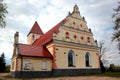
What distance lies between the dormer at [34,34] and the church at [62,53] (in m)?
16.0

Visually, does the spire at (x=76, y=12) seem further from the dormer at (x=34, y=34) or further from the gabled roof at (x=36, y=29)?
the gabled roof at (x=36, y=29)

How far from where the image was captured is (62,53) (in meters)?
29.9

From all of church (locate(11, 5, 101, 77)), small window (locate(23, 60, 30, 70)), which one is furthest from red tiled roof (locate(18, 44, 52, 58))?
small window (locate(23, 60, 30, 70))

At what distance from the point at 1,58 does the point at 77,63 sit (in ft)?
90.3

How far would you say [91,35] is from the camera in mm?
36375

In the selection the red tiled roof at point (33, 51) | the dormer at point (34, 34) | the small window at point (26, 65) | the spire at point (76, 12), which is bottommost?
the small window at point (26, 65)

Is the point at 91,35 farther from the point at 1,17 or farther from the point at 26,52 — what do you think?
the point at 1,17

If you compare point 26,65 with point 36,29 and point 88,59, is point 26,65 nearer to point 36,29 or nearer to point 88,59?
point 88,59

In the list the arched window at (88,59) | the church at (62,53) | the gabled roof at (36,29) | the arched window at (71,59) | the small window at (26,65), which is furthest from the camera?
the gabled roof at (36,29)

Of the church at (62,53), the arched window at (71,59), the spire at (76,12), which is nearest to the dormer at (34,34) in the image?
the church at (62,53)

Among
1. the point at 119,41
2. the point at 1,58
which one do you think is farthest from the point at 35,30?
the point at 119,41

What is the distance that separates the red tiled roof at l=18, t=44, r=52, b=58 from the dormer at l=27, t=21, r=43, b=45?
19.5m

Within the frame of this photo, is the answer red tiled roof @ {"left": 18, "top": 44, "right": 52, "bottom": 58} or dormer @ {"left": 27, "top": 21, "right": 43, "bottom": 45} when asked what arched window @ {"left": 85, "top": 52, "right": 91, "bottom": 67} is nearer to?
red tiled roof @ {"left": 18, "top": 44, "right": 52, "bottom": 58}

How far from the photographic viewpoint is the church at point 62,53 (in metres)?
26.3
